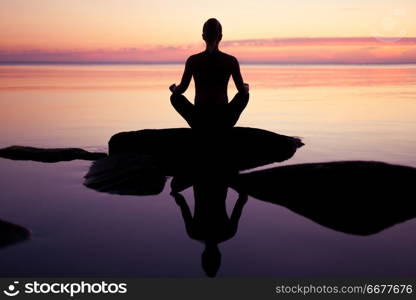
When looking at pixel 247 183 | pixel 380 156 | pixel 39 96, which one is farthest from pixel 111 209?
pixel 39 96

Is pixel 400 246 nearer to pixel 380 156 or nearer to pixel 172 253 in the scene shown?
pixel 172 253

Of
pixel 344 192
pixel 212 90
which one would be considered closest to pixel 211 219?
pixel 344 192

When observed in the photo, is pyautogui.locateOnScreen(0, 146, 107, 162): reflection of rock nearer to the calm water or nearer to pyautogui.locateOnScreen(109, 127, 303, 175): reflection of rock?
the calm water

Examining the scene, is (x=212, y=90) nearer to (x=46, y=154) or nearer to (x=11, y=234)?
(x=46, y=154)

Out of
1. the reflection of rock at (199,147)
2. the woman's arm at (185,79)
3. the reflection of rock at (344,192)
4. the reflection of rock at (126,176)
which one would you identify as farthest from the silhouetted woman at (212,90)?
the reflection of rock at (344,192)

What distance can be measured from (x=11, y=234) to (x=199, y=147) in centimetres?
466

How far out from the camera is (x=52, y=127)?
15055mm

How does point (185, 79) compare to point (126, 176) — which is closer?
point (126, 176)

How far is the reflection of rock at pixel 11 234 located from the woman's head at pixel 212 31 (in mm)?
4665

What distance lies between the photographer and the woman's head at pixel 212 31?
8672mm

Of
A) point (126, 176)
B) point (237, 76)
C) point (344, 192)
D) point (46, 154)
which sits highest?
point (237, 76)

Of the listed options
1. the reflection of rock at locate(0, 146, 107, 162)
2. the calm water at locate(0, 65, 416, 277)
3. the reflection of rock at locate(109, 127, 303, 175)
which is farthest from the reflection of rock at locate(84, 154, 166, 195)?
the reflection of rock at locate(0, 146, 107, 162)

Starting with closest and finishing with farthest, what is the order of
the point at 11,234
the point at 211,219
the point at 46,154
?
the point at 11,234
the point at 211,219
the point at 46,154

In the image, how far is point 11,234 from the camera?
17.4 ft
